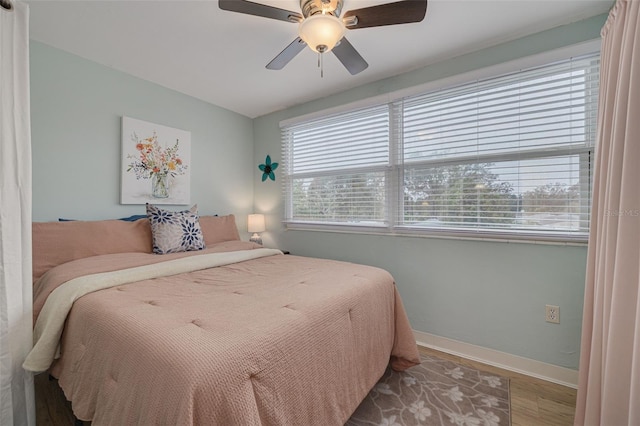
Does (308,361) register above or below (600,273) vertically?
below

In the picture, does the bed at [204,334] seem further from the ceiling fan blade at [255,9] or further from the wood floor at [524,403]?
the ceiling fan blade at [255,9]

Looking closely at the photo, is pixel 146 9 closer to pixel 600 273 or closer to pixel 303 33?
pixel 303 33

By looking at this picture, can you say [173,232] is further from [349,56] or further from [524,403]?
[524,403]

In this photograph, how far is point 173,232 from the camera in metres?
2.33

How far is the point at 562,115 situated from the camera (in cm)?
187

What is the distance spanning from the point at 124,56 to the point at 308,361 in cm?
267

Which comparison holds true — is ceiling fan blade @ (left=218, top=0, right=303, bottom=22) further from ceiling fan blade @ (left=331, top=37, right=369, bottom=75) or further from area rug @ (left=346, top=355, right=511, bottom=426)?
area rug @ (left=346, top=355, right=511, bottom=426)

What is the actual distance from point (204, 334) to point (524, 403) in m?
1.91

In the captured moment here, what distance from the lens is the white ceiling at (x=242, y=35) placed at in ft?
5.65

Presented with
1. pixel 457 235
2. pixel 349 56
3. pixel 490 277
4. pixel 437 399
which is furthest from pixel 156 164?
pixel 490 277

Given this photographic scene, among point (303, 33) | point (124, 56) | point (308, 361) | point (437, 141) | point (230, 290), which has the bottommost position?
point (308, 361)

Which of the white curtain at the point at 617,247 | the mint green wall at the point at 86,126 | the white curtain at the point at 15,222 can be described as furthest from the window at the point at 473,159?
the white curtain at the point at 15,222

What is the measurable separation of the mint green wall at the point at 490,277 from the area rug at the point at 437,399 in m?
0.35

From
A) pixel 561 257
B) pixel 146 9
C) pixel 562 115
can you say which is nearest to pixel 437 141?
pixel 562 115
